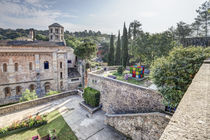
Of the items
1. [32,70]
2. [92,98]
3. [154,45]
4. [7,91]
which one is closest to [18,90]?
[7,91]

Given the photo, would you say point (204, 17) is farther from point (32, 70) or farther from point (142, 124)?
point (32, 70)

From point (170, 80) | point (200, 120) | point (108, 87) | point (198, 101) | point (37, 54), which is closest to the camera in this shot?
point (200, 120)

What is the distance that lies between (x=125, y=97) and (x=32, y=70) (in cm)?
2048

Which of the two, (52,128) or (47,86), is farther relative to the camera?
(47,86)

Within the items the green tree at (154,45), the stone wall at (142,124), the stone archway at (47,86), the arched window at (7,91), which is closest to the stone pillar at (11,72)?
the arched window at (7,91)

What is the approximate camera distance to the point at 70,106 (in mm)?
15875

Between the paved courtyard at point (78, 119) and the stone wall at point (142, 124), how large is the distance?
959 mm

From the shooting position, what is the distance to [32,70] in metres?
22.0

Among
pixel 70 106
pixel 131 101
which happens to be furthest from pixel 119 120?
pixel 70 106

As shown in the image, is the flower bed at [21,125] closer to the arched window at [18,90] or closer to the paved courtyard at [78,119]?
the paved courtyard at [78,119]

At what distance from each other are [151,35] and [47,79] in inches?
949

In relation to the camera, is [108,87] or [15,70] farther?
[15,70]

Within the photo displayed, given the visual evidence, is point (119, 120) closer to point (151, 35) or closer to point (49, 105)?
point (49, 105)

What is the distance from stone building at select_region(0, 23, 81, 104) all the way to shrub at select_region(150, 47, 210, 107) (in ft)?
71.8
